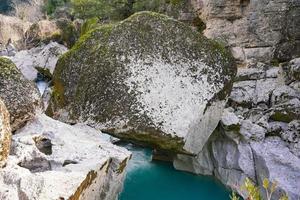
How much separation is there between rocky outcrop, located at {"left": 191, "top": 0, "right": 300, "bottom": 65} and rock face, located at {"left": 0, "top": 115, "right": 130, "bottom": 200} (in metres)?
7.82

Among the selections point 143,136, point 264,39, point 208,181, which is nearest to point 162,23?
point 143,136

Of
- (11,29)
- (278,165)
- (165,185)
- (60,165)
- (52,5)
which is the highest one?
(52,5)

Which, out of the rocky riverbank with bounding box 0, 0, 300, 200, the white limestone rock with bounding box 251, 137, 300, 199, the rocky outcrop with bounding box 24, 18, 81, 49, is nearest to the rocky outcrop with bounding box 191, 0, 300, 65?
the rocky riverbank with bounding box 0, 0, 300, 200

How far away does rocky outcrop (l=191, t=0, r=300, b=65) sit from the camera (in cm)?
1295

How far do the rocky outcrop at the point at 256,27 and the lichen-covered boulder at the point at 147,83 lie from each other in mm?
5290

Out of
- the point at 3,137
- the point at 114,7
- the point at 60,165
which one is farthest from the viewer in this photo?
the point at 114,7

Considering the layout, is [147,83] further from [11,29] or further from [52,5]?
[52,5]

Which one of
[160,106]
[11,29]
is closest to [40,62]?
[11,29]

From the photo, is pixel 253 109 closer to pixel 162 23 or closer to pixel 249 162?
pixel 249 162

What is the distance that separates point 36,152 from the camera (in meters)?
5.69

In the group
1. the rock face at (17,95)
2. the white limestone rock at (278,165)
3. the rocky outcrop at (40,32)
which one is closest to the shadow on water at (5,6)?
the rocky outcrop at (40,32)

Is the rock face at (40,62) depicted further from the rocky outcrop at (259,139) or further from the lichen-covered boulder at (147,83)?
the lichen-covered boulder at (147,83)

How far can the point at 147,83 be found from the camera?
790 centimetres

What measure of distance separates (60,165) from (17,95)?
1613mm
